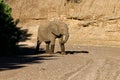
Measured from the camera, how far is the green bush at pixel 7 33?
1033 inches

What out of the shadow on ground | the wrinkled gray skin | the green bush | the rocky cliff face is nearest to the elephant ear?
the wrinkled gray skin

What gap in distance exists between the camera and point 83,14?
4394 cm

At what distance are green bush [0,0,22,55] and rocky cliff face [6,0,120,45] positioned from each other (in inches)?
523

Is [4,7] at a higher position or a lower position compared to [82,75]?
higher

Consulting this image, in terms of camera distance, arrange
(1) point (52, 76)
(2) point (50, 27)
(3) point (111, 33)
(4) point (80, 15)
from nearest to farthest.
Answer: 1. (1) point (52, 76)
2. (2) point (50, 27)
3. (3) point (111, 33)
4. (4) point (80, 15)

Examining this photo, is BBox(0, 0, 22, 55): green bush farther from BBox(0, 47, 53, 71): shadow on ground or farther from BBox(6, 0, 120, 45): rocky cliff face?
BBox(6, 0, 120, 45): rocky cliff face

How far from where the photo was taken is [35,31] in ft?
143

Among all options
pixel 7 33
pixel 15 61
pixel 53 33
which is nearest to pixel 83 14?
pixel 53 33

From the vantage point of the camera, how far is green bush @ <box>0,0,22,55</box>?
2623 cm

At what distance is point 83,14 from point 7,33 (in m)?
17.8

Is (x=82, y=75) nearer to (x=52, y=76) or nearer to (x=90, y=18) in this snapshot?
(x=52, y=76)

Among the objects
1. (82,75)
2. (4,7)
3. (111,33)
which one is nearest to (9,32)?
(4,7)

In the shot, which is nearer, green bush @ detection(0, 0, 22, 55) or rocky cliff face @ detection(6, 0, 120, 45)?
green bush @ detection(0, 0, 22, 55)

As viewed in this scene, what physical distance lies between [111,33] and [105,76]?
26.0 metres
